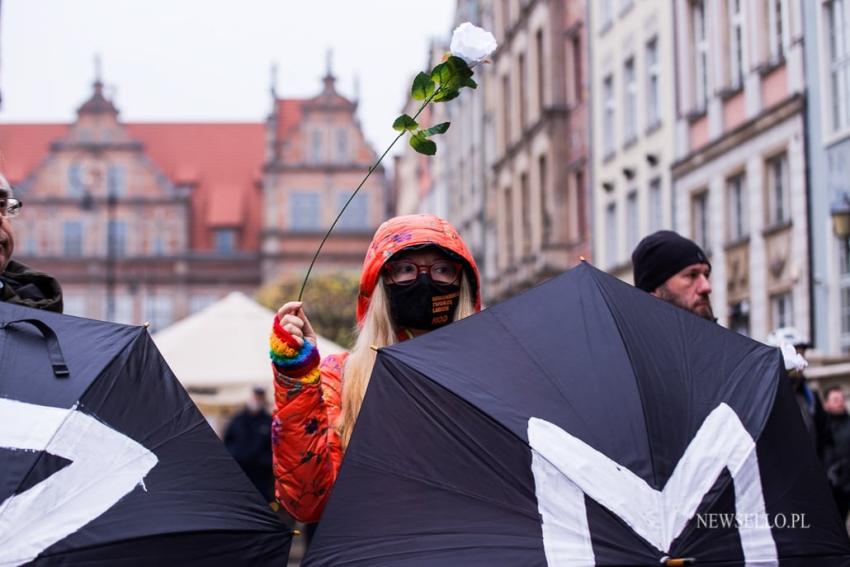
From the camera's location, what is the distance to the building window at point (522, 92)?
43.9 metres

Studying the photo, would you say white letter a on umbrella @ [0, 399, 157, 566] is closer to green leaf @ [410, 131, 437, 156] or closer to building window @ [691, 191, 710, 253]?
green leaf @ [410, 131, 437, 156]

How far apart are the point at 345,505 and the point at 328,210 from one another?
230 feet

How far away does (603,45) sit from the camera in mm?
36188

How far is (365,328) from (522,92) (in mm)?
40190

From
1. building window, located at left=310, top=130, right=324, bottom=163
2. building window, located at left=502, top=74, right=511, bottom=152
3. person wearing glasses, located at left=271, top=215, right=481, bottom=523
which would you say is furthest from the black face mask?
building window, located at left=310, top=130, right=324, bottom=163

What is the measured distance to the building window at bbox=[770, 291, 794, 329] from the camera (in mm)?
25281

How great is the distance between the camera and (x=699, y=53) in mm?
30188

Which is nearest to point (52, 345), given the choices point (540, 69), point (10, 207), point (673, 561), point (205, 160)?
point (10, 207)

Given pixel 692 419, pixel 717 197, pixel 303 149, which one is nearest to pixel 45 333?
pixel 692 419

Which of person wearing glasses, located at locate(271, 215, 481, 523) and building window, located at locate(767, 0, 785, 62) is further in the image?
building window, located at locate(767, 0, 785, 62)

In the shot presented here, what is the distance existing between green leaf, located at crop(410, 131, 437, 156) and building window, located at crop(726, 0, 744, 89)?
947 inches

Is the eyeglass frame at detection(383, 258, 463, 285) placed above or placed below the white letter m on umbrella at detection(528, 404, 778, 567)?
above

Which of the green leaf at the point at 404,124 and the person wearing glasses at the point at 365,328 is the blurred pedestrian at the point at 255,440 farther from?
the green leaf at the point at 404,124

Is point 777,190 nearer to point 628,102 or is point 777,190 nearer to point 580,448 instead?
point 628,102
